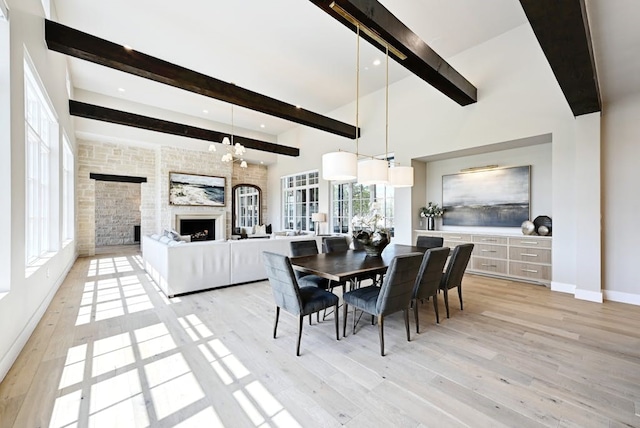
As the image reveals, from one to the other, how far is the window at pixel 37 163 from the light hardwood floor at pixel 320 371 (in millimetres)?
1065

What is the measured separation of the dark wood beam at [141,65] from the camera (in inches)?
133

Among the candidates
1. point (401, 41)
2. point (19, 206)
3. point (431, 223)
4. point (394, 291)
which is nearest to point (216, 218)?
point (431, 223)

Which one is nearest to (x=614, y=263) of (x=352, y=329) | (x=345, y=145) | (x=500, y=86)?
(x=500, y=86)

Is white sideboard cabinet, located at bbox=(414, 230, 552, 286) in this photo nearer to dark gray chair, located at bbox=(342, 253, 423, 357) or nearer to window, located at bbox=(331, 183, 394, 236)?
window, located at bbox=(331, 183, 394, 236)

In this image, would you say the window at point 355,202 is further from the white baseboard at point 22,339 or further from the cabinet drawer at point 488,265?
the white baseboard at point 22,339

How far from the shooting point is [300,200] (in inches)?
373

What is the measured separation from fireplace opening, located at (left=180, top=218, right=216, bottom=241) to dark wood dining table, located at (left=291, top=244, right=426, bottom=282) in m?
7.11

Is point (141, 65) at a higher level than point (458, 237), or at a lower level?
higher

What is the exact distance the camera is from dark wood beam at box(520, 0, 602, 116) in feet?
6.45

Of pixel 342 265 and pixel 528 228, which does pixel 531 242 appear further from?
pixel 342 265

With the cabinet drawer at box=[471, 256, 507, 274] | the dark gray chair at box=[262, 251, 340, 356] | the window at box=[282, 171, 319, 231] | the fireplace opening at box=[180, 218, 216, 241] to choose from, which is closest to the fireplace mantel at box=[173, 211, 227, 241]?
the fireplace opening at box=[180, 218, 216, 241]

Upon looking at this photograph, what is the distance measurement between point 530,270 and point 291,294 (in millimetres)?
4508

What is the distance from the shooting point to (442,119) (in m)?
5.60

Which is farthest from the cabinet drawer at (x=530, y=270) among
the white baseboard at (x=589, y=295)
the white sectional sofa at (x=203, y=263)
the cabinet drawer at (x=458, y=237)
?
the white sectional sofa at (x=203, y=263)
